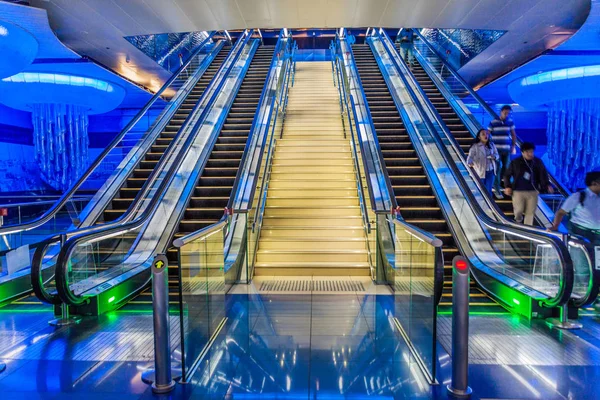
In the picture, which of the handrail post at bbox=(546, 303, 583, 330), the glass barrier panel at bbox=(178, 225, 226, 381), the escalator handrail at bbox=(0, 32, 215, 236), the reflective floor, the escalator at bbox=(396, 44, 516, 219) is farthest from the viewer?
the escalator at bbox=(396, 44, 516, 219)

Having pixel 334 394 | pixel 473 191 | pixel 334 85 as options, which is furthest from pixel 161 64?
pixel 334 394

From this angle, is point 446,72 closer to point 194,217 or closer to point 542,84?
point 542,84

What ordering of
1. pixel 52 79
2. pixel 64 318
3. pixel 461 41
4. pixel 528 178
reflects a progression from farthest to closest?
pixel 461 41 < pixel 52 79 < pixel 528 178 < pixel 64 318

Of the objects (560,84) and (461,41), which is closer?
(560,84)

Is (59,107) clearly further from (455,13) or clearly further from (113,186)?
(455,13)

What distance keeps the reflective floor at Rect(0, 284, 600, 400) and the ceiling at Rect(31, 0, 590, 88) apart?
6.12m

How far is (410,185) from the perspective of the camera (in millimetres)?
7949

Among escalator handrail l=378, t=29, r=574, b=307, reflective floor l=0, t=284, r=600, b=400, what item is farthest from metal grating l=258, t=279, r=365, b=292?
escalator handrail l=378, t=29, r=574, b=307

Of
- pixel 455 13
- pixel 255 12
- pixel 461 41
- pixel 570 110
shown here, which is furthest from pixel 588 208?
pixel 570 110

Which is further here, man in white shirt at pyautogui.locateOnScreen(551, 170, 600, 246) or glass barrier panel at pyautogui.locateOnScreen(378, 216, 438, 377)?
man in white shirt at pyautogui.locateOnScreen(551, 170, 600, 246)

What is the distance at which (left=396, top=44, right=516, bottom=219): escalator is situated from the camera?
24.0ft

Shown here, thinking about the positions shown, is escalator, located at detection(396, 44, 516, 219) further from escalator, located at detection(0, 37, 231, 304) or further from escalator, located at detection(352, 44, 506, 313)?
escalator, located at detection(0, 37, 231, 304)

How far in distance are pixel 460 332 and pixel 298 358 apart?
128 cm

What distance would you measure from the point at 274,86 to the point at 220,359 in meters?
9.32
